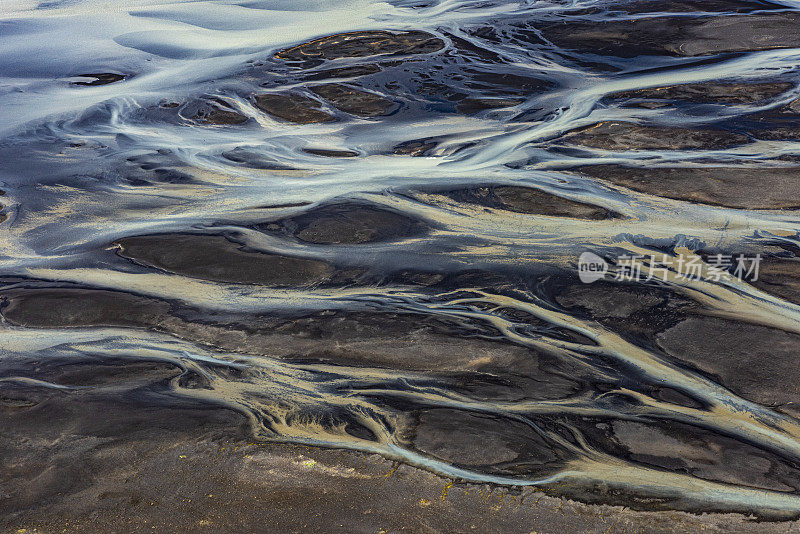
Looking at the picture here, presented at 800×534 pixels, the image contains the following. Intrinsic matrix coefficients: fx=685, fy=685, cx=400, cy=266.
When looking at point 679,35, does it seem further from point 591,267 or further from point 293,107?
point 591,267

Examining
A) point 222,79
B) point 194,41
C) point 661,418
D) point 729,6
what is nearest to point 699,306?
point 661,418

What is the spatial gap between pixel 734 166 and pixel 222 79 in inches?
188

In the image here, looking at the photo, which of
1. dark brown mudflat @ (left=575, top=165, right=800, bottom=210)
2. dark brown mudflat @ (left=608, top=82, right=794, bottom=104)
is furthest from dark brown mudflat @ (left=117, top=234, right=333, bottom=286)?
dark brown mudflat @ (left=608, top=82, right=794, bottom=104)

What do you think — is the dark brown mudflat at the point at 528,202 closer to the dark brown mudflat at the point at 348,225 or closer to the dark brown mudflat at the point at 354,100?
the dark brown mudflat at the point at 348,225

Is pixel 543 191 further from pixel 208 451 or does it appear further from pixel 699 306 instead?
pixel 208 451

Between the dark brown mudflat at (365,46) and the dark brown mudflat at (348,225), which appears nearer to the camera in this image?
the dark brown mudflat at (348,225)

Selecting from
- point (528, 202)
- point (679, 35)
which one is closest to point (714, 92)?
point (679, 35)

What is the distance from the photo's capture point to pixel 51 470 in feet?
7.86

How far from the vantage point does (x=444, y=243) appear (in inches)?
153

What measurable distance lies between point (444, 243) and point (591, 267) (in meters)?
0.82

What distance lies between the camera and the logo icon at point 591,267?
3469 mm

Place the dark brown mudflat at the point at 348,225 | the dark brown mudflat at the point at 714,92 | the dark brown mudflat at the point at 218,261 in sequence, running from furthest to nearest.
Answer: the dark brown mudflat at the point at 714,92 < the dark brown mudflat at the point at 348,225 < the dark brown mudflat at the point at 218,261

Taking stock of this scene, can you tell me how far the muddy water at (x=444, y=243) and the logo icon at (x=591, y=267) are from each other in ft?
0.14

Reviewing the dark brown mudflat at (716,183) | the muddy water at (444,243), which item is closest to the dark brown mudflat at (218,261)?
the muddy water at (444,243)
